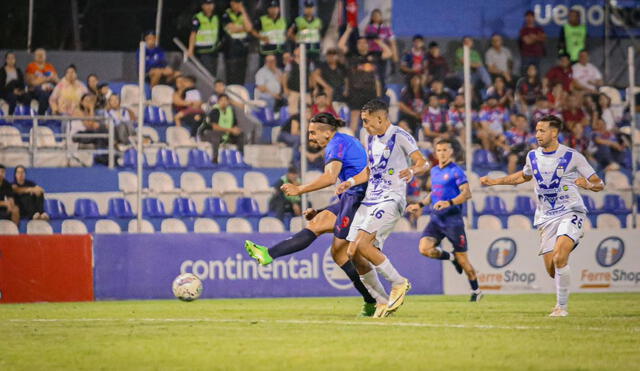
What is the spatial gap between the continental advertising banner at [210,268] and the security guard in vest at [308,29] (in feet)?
17.9

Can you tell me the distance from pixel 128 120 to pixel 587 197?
29.1 ft

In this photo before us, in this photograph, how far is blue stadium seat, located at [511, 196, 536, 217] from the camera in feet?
65.4

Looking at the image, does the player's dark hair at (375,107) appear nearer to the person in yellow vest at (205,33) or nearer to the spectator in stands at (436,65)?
the spectator in stands at (436,65)

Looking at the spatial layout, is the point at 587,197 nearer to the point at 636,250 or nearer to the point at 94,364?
the point at 636,250

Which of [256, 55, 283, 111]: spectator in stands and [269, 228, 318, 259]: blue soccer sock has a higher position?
[256, 55, 283, 111]: spectator in stands

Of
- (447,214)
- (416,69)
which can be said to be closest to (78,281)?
(447,214)

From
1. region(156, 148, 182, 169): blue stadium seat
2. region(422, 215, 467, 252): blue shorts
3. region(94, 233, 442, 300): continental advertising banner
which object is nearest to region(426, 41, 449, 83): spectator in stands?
region(94, 233, 442, 300): continental advertising banner

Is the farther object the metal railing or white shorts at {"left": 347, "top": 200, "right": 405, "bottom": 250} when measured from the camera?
the metal railing

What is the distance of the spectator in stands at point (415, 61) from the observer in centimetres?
2055

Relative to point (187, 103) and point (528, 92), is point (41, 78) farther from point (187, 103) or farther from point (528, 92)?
point (528, 92)

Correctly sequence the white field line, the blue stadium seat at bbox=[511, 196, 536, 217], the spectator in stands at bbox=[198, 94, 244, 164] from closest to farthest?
the white field line, the spectator in stands at bbox=[198, 94, 244, 164], the blue stadium seat at bbox=[511, 196, 536, 217]

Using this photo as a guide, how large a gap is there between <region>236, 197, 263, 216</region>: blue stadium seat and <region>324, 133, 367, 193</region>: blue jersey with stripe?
7017 millimetres

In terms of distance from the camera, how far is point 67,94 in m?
20.1

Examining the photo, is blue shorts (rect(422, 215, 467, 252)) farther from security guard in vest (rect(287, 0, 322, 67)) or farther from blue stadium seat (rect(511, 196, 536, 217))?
security guard in vest (rect(287, 0, 322, 67))
